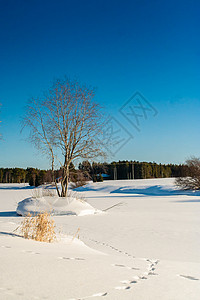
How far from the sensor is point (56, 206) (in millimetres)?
11422

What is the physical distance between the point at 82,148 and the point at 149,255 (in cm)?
805

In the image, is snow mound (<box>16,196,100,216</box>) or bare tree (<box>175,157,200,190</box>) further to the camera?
bare tree (<box>175,157,200,190</box>)

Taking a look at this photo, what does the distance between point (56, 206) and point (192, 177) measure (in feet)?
57.7

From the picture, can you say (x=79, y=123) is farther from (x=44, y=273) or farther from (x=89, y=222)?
(x=44, y=273)

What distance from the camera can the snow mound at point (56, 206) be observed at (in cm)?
1116

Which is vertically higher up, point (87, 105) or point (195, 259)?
point (87, 105)

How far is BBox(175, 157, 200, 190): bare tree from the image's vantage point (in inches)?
988

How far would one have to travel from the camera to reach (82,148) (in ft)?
42.2

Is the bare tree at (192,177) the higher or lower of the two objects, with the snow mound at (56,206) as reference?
higher

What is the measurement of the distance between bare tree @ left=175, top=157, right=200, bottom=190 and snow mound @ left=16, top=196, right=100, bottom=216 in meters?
16.0

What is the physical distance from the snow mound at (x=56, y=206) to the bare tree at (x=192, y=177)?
52.6ft

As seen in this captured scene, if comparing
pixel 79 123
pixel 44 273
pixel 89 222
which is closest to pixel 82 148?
pixel 79 123

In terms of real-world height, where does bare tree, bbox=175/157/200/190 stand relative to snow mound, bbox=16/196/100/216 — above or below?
above

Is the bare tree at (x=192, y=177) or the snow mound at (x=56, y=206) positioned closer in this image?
the snow mound at (x=56, y=206)
